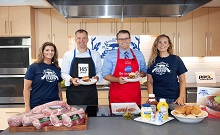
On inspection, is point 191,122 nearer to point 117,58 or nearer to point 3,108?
point 117,58

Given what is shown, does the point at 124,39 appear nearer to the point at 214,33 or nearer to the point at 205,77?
the point at 214,33

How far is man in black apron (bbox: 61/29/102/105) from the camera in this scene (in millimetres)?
2615

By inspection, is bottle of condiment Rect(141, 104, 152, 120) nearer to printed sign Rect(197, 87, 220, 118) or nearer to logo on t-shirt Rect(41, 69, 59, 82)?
printed sign Rect(197, 87, 220, 118)

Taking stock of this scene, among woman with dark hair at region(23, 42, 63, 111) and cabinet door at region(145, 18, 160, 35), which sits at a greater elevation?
cabinet door at region(145, 18, 160, 35)

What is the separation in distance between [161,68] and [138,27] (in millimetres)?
1909

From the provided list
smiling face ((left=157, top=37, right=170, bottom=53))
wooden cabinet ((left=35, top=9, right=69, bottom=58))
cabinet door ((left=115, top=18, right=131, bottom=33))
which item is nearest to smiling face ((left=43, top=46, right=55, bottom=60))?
smiling face ((left=157, top=37, right=170, bottom=53))

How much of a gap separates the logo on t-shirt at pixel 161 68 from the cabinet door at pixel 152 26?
1861 mm

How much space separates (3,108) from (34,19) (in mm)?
1584

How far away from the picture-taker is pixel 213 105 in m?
1.81

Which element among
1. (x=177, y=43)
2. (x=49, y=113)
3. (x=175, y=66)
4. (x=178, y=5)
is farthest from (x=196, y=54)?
(x=49, y=113)

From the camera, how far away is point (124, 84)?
266 centimetres

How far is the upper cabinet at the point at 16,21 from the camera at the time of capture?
3965mm

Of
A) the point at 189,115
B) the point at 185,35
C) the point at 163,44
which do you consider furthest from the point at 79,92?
the point at 185,35

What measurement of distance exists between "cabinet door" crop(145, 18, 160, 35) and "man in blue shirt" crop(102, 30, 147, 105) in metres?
1.59
